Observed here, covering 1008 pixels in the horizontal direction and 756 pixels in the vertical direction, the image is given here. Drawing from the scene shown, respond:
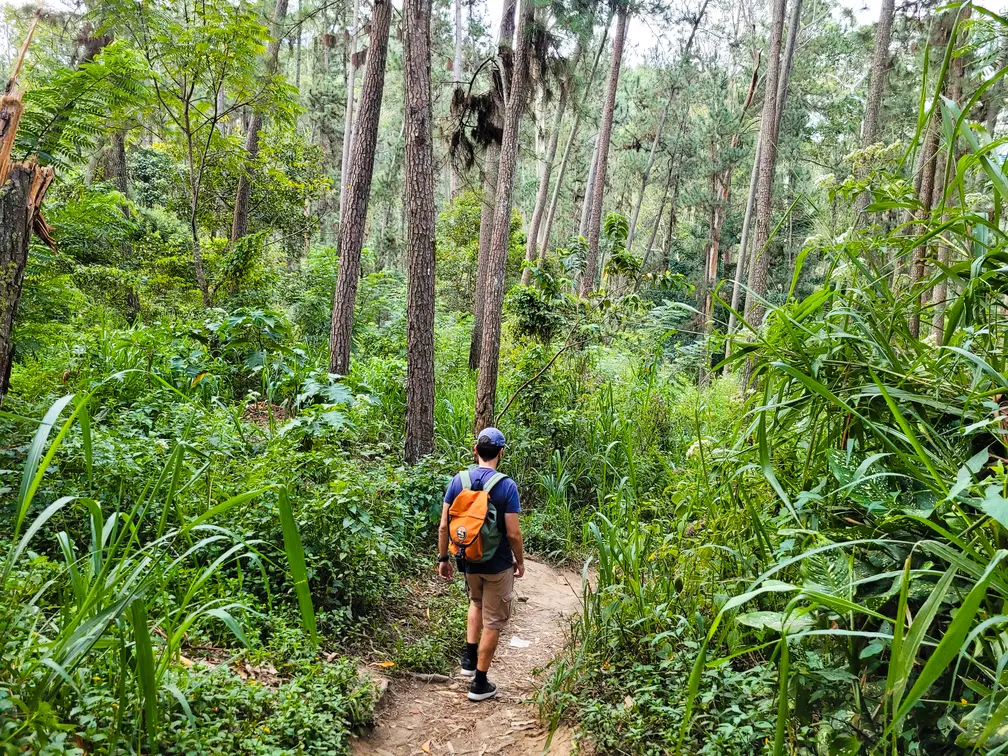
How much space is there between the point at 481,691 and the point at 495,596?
641mm

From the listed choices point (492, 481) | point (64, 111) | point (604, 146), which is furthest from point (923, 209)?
point (604, 146)

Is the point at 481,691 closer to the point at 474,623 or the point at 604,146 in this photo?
the point at 474,623

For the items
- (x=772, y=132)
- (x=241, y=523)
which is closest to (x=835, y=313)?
(x=241, y=523)

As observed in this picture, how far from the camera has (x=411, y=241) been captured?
6629 millimetres

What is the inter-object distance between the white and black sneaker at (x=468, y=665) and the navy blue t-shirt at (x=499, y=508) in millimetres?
712

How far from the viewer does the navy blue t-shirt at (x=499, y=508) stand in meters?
3.92

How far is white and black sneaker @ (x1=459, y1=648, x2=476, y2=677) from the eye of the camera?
4.25 m

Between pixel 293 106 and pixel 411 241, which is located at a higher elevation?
pixel 293 106

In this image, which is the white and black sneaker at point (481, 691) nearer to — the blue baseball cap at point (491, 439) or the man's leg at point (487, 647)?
the man's leg at point (487, 647)

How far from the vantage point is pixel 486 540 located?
3.86 metres

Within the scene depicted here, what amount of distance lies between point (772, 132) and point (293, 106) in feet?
34.1

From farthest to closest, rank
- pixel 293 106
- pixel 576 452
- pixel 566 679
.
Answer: pixel 293 106
pixel 576 452
pixel 566 679

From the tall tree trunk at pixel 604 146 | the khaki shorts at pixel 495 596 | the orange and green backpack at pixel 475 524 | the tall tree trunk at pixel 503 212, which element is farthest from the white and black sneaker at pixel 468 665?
the tall tree trunk at pixel 604 146

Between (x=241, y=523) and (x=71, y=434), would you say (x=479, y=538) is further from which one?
(x=71, y=434)
